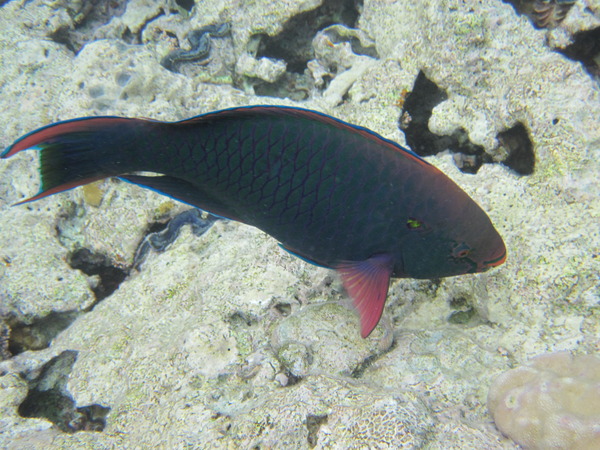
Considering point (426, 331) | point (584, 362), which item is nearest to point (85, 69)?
point (426, 331)

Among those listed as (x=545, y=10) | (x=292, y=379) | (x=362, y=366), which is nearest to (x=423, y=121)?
(x=545, y=10)

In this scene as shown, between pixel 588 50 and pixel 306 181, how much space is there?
3.35m

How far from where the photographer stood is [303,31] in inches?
180

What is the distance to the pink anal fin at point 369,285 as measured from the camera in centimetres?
180

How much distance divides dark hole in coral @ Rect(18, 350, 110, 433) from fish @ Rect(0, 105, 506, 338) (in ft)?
6.27

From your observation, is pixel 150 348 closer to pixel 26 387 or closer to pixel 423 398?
pixel 26 387

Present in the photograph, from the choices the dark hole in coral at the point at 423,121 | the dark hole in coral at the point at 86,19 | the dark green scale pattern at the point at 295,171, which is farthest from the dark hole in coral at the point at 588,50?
the dark hole in coral at the point at 86,19

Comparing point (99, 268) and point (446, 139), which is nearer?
point (446, 139)

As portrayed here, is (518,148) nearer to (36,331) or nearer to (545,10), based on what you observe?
(545,10)

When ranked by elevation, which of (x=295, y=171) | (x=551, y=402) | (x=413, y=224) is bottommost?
(x=551, y=402)

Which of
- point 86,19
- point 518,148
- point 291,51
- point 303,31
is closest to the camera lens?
point 518,148

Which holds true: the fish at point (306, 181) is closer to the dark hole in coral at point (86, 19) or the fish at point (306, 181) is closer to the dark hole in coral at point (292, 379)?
the dark hole in coral at point (292, 379)

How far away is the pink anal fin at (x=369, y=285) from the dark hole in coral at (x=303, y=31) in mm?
3620

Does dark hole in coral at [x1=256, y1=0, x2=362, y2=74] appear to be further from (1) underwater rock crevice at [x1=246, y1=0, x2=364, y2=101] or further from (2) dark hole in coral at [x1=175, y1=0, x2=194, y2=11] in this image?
(2) dark hole in coral at [x1=175, y1=0, x2=194, y2=11]
